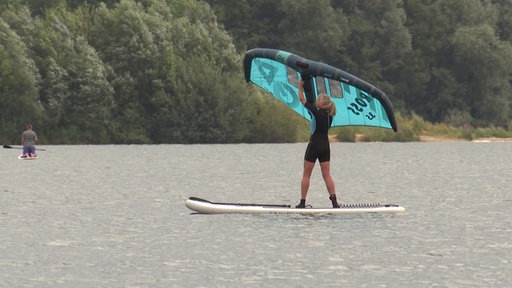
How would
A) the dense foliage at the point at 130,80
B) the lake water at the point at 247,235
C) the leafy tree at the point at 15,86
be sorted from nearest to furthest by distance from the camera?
the lake water at the point at 247,235, the leafy tree at the point at 15,86, the dense foliage at the point at 130,80

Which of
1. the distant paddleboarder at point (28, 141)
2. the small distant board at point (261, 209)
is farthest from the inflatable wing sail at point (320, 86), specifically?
the distant paddleboarder at point (28, 141)

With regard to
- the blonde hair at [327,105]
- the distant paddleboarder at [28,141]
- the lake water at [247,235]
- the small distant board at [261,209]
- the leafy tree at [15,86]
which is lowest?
the lake water at [247,235]

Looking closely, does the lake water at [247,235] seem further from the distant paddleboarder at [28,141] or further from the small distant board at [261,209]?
the distant paddleboarder at [28,141]

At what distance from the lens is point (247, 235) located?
17.4m

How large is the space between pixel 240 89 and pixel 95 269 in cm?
6234

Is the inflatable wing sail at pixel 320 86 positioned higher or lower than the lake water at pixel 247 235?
higher

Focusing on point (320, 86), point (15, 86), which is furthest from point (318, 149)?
point (15, 86)

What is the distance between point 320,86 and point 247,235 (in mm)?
5611

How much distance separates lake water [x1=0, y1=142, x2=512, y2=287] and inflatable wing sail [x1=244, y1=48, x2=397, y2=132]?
2.04 metres

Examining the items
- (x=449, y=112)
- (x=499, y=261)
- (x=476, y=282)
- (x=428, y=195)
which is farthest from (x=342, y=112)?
(x=449, y=112)

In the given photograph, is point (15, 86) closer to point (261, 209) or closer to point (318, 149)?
point (261, 209)

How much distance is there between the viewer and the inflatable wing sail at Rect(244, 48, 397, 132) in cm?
2072

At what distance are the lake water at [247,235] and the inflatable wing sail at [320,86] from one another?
80.3 inches

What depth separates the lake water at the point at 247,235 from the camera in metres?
13.1
